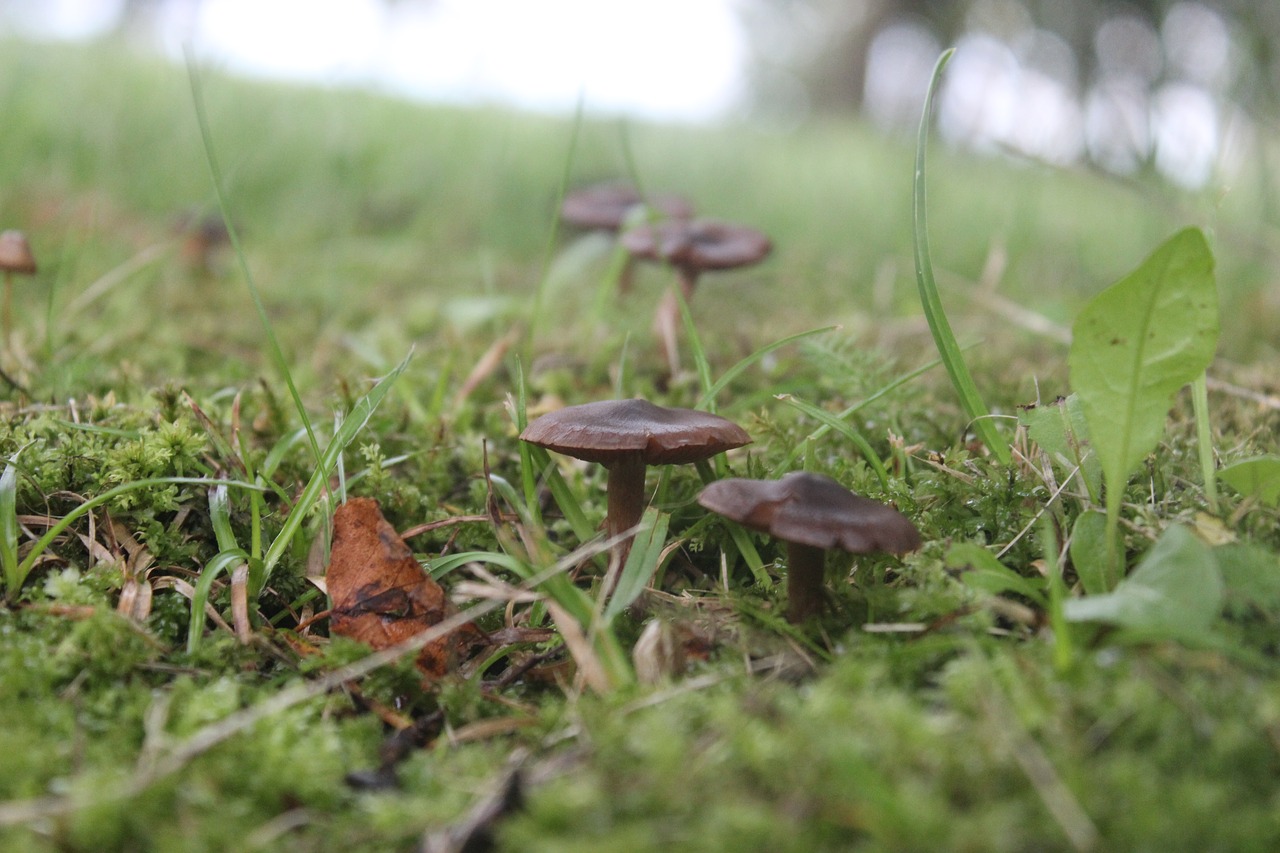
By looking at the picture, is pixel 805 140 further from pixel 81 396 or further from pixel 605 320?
pixel 81 396

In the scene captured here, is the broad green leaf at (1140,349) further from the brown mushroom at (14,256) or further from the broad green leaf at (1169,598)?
the brown mushroom at (14,256)

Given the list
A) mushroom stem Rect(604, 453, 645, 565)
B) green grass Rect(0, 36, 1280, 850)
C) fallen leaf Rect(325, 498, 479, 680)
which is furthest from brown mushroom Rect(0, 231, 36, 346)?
mushroom stem Rect(604, 453, 645, 565)

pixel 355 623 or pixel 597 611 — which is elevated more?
pixel 597 611

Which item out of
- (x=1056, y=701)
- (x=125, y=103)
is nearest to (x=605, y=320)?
(x=1056, y=701)

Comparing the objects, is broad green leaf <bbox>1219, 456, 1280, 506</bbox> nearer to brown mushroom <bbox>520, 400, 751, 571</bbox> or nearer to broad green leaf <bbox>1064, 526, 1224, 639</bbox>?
broad green leaf <bbox>1064, 526, 1224, 639</bbox>

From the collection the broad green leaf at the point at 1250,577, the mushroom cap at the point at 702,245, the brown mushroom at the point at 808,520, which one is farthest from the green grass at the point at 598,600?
the mushroom cap at the point at 702,245

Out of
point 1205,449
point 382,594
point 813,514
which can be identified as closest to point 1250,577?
point 1205,449

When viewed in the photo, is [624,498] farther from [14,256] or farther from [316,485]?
[14,256]
